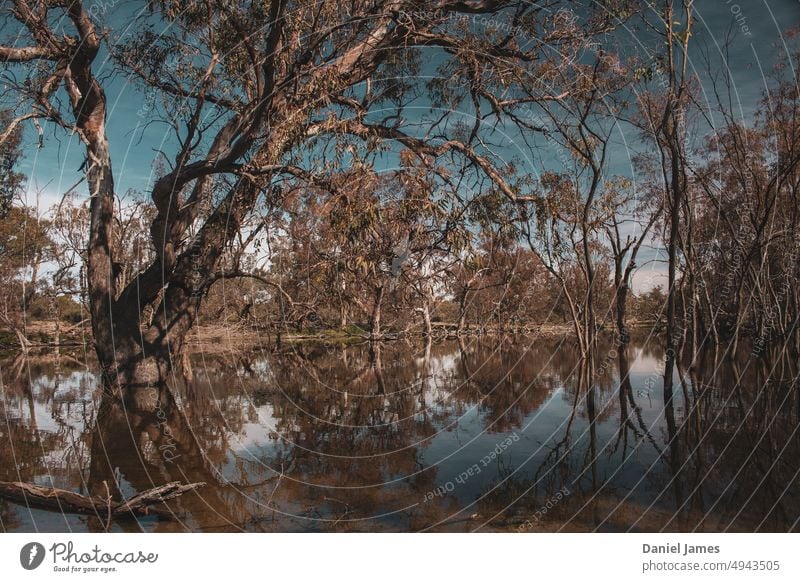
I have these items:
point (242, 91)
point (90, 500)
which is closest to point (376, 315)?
point (242, 91)

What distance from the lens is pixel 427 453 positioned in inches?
269

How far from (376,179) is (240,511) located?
448cm

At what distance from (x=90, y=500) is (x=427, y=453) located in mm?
3553

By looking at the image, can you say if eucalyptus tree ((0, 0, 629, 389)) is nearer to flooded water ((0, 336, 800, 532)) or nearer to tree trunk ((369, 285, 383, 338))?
flooded water ((0, 336, 800, 532))

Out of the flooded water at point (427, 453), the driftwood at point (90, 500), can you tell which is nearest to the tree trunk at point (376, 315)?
the flooded water at point (427, 453)

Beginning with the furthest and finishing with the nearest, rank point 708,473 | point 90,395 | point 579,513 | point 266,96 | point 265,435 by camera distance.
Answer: point 90,395 → point 266,96 → point 265,435 → point 708,473 → point 579,513

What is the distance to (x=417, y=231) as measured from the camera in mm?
7441

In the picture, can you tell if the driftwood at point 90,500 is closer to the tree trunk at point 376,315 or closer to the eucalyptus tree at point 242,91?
the eucalyptus tree at point 242,91

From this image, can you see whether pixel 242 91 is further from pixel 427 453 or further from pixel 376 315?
pixel 376 315

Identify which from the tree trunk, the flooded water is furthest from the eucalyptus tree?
the tree trunk

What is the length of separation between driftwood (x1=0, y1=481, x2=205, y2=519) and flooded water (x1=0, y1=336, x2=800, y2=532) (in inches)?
3.5

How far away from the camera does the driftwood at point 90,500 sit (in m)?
4.57

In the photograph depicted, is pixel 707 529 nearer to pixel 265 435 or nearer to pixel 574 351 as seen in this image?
pixel 265 435
